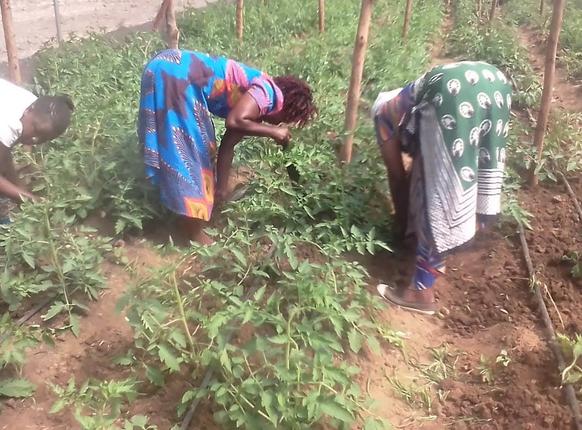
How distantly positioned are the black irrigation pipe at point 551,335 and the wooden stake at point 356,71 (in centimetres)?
115

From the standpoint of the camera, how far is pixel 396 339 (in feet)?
9.86

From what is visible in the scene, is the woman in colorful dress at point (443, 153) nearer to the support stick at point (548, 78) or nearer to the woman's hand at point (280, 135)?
the woman's hand at point (280, 135)

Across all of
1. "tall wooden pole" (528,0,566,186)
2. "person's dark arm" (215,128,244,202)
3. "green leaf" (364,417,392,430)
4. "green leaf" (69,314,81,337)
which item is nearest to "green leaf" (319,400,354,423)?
"green leaf" (364,417,392,430)

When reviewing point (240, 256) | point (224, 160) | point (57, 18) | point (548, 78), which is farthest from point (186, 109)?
point (57, 18)

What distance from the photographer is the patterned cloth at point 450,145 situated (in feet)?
9.62

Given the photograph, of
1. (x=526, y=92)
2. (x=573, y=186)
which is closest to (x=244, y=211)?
(x=573, y=186)

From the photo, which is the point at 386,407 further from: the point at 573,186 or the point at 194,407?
the point at 573,186

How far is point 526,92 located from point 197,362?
4.58m

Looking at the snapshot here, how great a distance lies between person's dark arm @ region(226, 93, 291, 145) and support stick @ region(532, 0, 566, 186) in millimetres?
1998

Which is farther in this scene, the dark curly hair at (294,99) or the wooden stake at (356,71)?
the wooden stake at (356,71)

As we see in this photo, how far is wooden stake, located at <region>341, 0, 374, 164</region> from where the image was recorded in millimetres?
3670

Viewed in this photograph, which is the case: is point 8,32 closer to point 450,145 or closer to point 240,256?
point 240,256

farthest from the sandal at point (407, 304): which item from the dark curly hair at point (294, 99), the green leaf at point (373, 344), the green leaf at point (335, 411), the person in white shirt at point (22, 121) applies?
the person in white shirt at point (22, 121)

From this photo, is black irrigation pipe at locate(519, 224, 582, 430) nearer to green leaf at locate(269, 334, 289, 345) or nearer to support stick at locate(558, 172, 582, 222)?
support stick at locate(558, 172, 582, 222)
